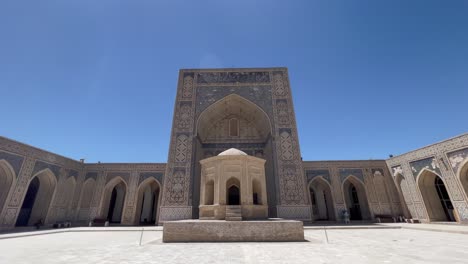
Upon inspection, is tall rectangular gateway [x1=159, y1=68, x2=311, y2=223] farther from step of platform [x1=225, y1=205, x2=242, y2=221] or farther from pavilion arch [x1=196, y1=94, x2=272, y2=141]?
step of platform [x1=225, y1=205, x2=242, y2=221]

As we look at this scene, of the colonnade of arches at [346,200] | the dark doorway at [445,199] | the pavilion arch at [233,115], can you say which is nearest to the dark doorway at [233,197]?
the pavilion arch at [233,115]

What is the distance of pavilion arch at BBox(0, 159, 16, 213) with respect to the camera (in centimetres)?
1067

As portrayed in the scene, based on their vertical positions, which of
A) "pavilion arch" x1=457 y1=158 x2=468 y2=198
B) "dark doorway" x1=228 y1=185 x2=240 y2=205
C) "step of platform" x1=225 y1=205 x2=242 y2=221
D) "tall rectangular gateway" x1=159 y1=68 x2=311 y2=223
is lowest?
"step of platform" x1=225 y1=205 x2=242 y2=221

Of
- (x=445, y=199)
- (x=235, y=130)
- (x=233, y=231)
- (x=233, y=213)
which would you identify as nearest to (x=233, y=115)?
(x=235, y=130)

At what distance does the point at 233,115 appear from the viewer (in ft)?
53.3

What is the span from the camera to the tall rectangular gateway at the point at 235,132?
461 inches

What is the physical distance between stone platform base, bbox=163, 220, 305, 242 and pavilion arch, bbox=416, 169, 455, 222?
11031 millimetres

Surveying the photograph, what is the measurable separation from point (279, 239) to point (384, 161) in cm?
1278

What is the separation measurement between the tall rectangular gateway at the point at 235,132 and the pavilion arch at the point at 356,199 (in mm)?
5207

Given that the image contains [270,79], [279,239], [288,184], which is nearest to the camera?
[279,239]

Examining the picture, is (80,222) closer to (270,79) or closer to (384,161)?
(270,79)

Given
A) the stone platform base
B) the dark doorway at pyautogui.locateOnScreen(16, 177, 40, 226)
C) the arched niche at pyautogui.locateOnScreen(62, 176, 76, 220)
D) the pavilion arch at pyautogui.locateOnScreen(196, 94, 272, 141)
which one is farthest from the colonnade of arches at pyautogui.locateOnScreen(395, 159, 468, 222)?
the dark doorway at pyautogui.locateOnScreen(16, 177, 40, 226)

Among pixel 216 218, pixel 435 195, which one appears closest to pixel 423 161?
pixel 435 195

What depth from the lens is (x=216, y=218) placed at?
25.7ft
